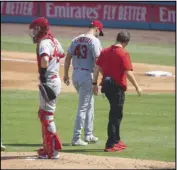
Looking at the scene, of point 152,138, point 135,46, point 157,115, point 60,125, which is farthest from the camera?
point 135,46

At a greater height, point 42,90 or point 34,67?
point 42,90

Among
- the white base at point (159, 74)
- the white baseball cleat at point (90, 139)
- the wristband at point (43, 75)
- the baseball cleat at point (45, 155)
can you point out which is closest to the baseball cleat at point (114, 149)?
the white baseball cleat at point (90, 139)

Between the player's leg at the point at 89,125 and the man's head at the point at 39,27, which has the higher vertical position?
the man's head at the point at 39,27

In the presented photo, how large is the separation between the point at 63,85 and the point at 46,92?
11189mm

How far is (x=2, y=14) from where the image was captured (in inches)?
1452

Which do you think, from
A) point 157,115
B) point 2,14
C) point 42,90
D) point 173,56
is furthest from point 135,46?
point 42,90

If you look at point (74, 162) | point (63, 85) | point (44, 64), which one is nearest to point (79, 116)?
point (44, 64)

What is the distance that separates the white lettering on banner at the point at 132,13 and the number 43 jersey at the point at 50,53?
25140 mm

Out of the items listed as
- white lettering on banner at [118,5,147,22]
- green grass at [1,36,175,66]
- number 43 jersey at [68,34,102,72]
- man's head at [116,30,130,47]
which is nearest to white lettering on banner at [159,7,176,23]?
white lettering on banner at [118,5,147,22]

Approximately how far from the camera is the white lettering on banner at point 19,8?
120ft

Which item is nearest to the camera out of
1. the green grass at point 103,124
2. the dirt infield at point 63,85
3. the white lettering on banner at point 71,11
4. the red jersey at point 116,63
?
the dirt infield at point 63,85

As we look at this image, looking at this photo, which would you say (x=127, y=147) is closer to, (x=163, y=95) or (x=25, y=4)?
(x=163, y=95)

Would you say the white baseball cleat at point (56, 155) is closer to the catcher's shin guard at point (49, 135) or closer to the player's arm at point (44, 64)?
the catcher's shin guard at point (49, 135)

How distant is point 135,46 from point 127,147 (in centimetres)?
2030
